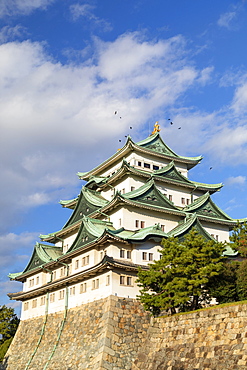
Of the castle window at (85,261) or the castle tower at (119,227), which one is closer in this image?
the castle tower at (119,227)

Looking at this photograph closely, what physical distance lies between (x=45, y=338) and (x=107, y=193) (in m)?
15.7

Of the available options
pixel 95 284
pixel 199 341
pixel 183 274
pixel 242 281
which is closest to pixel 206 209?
pixel 95 284

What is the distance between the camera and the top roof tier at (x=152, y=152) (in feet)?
156

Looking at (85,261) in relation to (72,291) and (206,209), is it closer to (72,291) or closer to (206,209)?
(72,291)

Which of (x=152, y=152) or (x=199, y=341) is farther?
(x=152, y=152)

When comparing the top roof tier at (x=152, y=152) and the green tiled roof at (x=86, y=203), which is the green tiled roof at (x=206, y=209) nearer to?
the top roof tier at (x=152, y=152)

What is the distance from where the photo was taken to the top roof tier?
156 feet

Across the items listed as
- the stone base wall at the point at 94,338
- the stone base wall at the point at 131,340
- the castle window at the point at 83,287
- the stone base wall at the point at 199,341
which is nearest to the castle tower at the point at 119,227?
the castle window at the point at 83,287

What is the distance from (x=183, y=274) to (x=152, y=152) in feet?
64.3

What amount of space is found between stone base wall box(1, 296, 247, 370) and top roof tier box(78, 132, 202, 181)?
56.4ft

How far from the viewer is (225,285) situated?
30.8 meters

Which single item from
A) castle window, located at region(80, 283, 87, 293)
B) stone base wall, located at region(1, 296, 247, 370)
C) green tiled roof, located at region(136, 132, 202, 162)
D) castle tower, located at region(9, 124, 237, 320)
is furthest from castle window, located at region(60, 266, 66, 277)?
green tiled roof, located at region(136, 132, 202, 162)

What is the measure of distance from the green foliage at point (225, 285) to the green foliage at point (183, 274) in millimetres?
471

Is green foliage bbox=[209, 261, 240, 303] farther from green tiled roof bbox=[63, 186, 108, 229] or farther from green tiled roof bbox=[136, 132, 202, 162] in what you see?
green tiled roof bbox=[136, 132, 202, 162]
